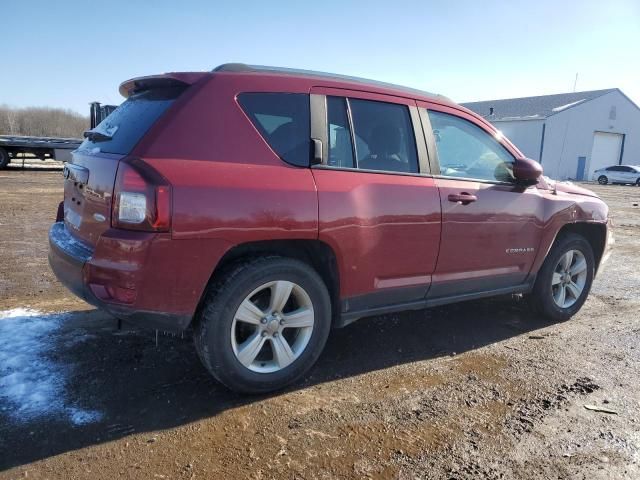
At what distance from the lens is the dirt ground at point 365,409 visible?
2.53m

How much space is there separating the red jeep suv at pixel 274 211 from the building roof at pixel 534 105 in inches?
1546

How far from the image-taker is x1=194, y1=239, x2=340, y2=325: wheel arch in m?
3.03

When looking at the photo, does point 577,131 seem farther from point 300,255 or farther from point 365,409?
point 365,409

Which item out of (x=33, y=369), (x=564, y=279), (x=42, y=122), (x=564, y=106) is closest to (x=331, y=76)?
(x=33, y=369)

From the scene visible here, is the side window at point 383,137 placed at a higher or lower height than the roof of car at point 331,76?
lower

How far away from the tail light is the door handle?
2.11 metres

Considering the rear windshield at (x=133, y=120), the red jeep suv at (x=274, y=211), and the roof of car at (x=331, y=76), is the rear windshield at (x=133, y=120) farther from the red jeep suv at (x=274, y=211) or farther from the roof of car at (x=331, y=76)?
the roof of car at (x=331, y=76)

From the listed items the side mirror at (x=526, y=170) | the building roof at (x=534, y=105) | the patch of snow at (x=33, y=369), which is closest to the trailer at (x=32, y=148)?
the patch of snow at (x=33, y=369)

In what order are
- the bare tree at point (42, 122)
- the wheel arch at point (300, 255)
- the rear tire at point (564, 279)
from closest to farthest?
the wheel arch at point (300, 255), the rear tire at point (564, 279), the bare tree at point (42, 122)

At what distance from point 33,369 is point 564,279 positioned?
458 centimetres

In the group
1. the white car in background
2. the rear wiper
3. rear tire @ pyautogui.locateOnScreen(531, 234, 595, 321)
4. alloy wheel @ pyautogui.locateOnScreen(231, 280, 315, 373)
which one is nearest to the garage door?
the white car in background

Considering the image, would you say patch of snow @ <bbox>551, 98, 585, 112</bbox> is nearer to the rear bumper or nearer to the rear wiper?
the rear wiper

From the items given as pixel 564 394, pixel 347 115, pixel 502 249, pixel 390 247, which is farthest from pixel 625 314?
pixel 347 115

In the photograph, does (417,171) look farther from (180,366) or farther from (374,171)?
(180,366)
